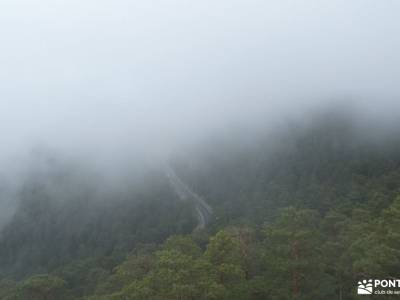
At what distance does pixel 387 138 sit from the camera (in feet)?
317

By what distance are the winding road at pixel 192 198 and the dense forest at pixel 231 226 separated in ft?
7.01

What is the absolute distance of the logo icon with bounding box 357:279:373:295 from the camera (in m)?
20.2

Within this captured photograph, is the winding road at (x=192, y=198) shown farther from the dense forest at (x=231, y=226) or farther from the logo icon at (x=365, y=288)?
the logo icon at (x=365, y=288)

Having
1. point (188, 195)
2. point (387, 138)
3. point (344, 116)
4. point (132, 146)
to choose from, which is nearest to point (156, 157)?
point (132, 146)

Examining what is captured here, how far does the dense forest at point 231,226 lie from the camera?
21.6 m

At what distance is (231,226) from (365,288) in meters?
33.7

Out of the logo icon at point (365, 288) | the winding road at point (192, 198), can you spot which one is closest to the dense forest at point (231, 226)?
the logo icon at point (365, 288)

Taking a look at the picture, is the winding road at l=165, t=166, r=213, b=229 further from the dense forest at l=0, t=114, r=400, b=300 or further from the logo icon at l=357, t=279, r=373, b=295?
the logo icon at l=357, t=279, r=373, b=295

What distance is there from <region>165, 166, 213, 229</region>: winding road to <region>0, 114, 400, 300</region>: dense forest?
7.01 ft

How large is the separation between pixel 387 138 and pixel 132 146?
103 meters

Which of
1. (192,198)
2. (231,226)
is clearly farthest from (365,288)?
(192,198)

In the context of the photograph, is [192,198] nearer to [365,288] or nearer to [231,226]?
[231,226]

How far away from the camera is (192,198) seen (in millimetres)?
122938

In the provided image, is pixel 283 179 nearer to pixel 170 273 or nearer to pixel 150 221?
pixel 150 221
